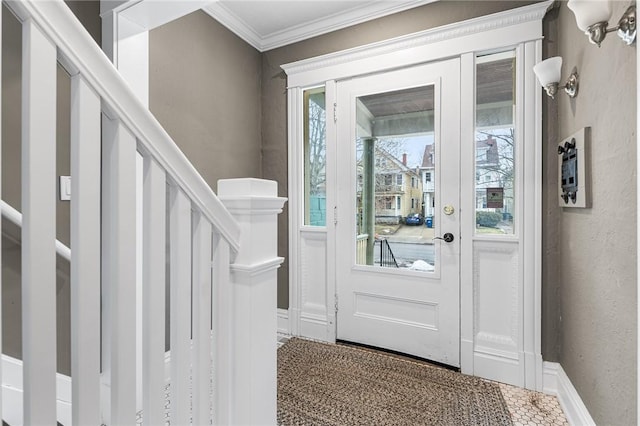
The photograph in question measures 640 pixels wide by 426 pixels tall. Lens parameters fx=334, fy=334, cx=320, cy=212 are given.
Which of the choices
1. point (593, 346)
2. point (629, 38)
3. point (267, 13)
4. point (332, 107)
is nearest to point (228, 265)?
point (629, 38)

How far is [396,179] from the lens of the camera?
7.93 ft

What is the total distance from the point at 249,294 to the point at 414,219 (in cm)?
168

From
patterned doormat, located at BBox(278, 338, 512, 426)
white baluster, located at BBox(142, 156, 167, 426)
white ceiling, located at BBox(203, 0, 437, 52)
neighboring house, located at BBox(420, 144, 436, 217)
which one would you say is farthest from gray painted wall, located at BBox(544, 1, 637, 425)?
white baluster, located at BBox(142, 156, 167, 426)

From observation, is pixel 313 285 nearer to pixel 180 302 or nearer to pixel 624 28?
pixel 180 302

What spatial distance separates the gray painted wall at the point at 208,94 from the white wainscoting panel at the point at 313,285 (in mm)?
765

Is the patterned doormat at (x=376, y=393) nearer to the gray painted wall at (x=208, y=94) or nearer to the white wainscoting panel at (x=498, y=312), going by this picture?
the white wainscoting panel at (x=498, y=312)

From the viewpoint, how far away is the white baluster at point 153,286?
0.72 m

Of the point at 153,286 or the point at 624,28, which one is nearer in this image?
the point at 153,286

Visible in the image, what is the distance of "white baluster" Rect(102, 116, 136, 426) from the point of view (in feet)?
2.14

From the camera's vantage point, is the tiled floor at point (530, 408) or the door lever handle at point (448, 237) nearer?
the tiled floor at point (530, 408)

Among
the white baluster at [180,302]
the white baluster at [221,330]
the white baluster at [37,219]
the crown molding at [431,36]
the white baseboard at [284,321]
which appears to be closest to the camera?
the white baluster at [37,219]

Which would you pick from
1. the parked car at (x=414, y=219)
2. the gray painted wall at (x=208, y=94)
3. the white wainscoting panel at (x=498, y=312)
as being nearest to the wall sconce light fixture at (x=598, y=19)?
the white wainscoting panel at (x=498, y=312)

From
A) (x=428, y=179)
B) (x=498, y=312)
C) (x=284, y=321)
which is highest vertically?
(x=428, y=179)

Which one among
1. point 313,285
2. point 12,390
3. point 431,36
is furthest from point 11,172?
point 431,36
